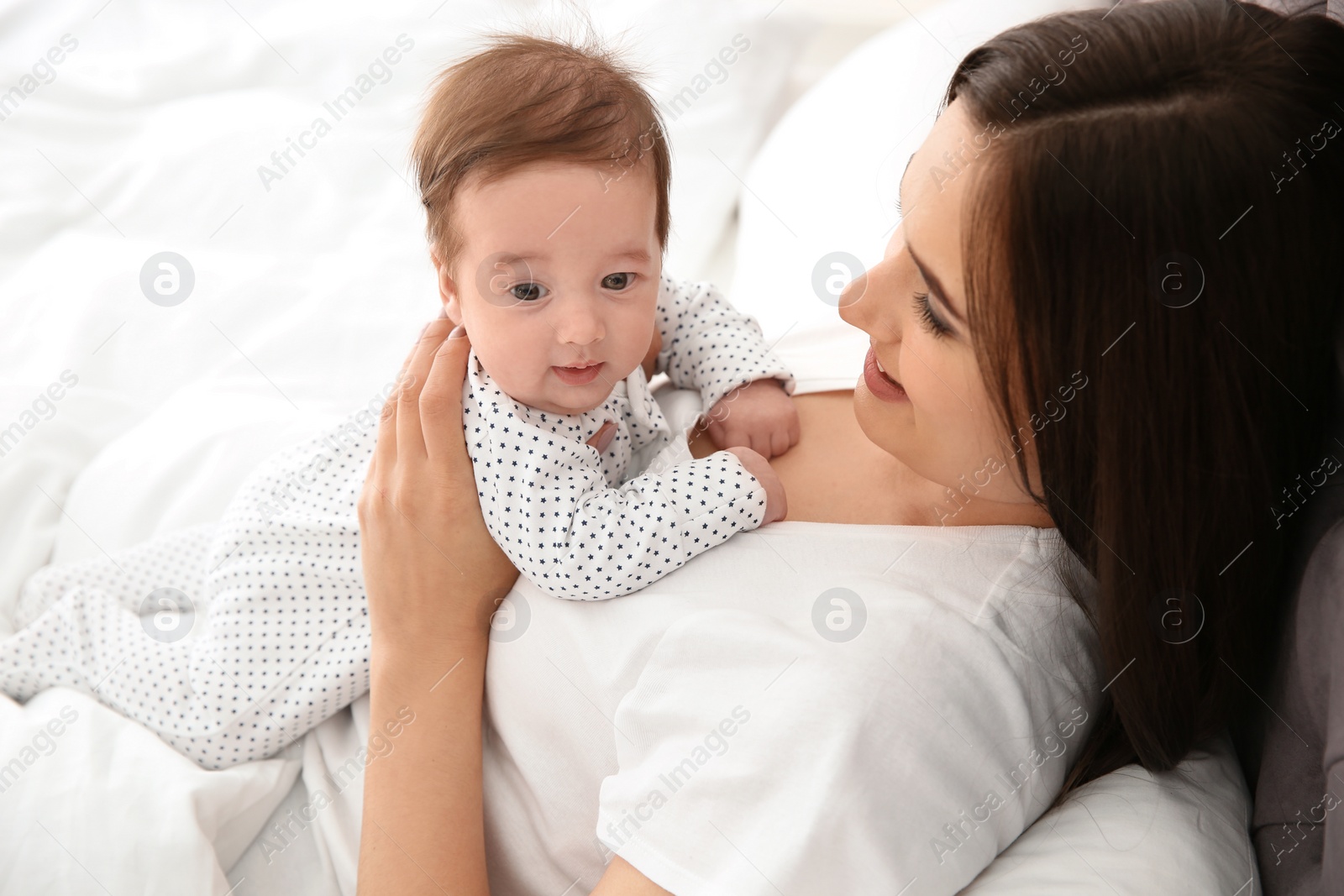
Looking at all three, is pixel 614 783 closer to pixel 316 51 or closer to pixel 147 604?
pixel 147 604

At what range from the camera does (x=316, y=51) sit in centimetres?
205

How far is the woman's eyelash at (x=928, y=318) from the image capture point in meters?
0.85

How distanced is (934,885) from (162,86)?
80.8 inches

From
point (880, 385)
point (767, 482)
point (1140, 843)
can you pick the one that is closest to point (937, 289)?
point (880, 385)

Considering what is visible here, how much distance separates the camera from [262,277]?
5.49ft

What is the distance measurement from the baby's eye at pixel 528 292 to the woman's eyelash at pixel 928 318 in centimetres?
37

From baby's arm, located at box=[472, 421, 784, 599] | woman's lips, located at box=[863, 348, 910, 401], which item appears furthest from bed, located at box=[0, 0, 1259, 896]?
baby's arm, located at box=[472, 421, 784, 599]

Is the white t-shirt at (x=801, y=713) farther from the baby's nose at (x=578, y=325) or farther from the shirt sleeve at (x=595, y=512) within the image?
Result: the baby's nose at (x=578, y=325)

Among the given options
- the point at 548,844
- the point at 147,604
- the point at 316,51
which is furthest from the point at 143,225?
the point at 548,844

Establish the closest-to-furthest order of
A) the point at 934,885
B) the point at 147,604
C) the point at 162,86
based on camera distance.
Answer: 1. the point at 934,885
2. the point at 147,604
3. the point at 162,86

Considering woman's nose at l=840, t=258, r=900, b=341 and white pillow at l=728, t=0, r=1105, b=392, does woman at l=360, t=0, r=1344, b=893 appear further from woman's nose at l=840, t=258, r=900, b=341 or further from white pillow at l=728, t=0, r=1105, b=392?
white pillow at l=728, t=0, r=1105, b=392

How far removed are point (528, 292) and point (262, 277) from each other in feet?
3.07

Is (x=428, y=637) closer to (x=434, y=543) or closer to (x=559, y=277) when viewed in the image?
(x=434, y=543)

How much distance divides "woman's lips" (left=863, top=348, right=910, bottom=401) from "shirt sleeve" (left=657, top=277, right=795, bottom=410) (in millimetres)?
199
